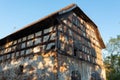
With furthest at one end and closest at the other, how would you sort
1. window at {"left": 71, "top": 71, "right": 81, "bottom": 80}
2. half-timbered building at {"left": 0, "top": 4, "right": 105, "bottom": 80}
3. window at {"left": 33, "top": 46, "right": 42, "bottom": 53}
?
window at {"left": 33, "top": 46, "right": 42, "bottom": 53} → window at {"left": 71, "top": 71, "right": 81, "bottom": 80} → half-timbered building at {"left": 0, "top": 4, "right": 105, "bottom": 80}

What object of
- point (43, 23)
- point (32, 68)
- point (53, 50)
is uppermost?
point (43, 23)

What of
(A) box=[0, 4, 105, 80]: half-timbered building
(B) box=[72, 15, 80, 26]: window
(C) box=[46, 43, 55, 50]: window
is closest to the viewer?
(A) box=[0, 4, 105, 80]: half-timbered building

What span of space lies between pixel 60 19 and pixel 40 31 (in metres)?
1.95

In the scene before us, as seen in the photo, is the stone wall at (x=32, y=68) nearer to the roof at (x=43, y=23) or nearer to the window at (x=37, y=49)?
the window at (x=37, y=49)

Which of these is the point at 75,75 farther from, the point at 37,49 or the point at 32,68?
the point at 37,49

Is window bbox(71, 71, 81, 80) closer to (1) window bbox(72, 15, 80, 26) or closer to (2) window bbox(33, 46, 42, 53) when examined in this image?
(2) window bbox(33, 46, 42, 53)

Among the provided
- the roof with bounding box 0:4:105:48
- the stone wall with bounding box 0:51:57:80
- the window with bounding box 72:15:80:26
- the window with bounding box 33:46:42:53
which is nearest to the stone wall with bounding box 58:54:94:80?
the stone wall with bounding box 0:51:57:80

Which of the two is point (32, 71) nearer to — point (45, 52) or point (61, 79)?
point (45, 52)

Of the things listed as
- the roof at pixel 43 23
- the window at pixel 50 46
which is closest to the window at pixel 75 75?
the window at pixel 50 46

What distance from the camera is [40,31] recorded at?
523 inches

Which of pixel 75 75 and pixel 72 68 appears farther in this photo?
pixel 75 75

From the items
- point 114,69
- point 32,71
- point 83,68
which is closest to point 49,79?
point 32,71

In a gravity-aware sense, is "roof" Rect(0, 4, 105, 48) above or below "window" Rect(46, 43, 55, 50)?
above

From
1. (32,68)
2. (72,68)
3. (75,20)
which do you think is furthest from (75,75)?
(75,20)
